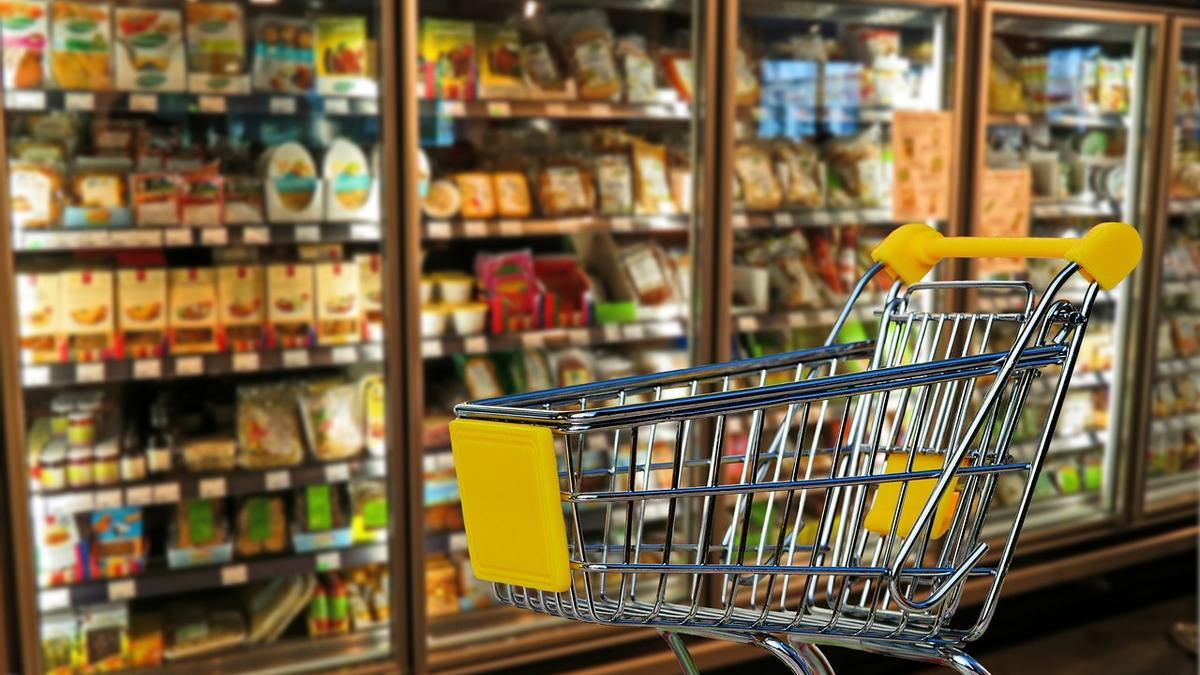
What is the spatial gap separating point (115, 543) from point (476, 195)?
1225 mm

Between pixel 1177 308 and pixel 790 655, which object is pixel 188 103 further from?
pixel 1177 308

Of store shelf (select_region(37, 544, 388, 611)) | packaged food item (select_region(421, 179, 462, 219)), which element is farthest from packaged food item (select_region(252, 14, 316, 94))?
store shelf (select_region(37, 544, 388, 611))

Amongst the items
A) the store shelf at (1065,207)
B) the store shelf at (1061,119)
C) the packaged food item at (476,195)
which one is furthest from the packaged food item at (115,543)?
the store shelf at (1065,207)

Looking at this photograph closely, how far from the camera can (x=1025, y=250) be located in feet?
3.62

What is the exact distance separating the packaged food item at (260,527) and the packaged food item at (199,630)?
0.18 metres

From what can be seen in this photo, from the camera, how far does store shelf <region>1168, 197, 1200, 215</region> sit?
399cm

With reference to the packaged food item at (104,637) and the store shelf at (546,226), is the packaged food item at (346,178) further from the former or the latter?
the packaged food item at (104,637)

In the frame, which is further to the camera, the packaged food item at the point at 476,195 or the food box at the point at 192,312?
the packaged food item at the point at 476,195

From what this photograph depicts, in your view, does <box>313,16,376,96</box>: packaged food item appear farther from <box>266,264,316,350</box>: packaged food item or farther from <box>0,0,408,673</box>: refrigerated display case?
<box>266,264,316,350</box>: packaged food item

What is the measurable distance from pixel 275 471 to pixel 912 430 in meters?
1.89

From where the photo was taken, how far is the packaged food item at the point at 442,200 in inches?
112

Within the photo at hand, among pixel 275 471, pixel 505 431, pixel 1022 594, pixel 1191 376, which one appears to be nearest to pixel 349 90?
pixel 275 471

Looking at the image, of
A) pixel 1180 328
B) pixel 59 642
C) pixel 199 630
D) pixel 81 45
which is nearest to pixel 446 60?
pixel 81 45

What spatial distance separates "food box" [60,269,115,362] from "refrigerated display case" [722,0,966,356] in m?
1.62
